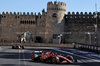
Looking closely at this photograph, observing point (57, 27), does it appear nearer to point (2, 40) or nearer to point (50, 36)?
point (50, 36)

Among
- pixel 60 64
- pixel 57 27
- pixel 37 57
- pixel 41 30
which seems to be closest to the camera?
pixel 60 64

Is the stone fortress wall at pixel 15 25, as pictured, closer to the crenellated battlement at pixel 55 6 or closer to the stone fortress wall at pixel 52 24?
the stone fortress wall at pixel 52 24

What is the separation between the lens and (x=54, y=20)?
158 ft

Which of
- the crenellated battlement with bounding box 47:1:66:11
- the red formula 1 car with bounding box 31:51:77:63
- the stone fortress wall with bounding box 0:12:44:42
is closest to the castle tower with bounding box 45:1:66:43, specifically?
the crenellated battlement with bounding box 47:1:66:11

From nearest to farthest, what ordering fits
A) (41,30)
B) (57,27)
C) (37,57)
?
(37,57) → (57,27) → (41,30)

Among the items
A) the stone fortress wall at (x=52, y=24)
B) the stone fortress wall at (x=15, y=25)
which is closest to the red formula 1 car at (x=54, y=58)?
the stone fortress wall at (x=52, y=24)

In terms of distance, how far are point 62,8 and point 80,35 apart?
792 centimetres

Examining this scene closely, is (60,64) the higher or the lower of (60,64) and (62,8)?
the lower

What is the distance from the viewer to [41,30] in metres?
51.0

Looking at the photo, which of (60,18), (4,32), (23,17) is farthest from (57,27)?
(4,32)

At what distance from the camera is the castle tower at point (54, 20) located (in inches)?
1887

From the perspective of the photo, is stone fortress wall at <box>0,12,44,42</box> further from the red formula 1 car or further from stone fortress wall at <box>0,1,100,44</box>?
the red formula 1 car

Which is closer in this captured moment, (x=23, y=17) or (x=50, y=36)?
(x=50, y=36)

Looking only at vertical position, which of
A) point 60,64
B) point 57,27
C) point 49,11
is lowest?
point 60,64
